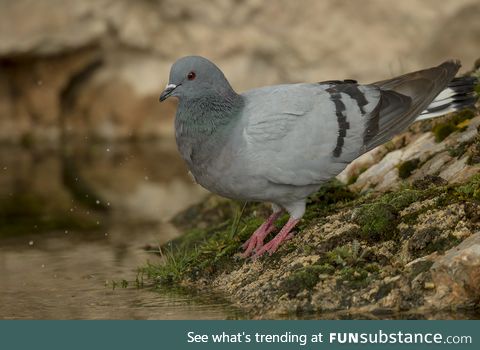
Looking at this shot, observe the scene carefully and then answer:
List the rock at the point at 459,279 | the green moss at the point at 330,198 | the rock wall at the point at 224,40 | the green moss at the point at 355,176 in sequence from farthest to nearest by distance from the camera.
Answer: the rock wall at the point at 224,40, the green moss at the point at 355,176, the green moss at the point at 330,198, the rock at the point at 459,279

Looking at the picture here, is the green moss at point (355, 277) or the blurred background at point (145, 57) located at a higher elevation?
the blurred background at point (145, 57)

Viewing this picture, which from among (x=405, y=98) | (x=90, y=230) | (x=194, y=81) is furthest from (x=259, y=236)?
(x=90, y=230)

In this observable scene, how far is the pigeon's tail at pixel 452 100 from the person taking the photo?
7453 mm

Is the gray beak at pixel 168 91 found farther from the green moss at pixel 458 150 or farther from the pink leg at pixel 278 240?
the green moss at pixel 458 150

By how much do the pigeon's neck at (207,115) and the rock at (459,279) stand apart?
5.84 ft

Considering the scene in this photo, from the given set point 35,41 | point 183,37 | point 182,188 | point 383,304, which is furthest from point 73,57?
point 383,304

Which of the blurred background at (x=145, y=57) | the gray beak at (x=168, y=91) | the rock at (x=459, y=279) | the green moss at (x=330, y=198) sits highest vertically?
the blurred background at (x=145, y=57)

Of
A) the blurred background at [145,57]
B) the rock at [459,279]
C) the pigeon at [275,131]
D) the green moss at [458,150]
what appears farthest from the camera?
the blurred background at [145,57]

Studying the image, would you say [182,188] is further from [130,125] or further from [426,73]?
[426,73]

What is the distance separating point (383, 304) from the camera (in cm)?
588

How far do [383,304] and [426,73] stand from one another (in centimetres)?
223

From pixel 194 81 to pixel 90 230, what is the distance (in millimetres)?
3197

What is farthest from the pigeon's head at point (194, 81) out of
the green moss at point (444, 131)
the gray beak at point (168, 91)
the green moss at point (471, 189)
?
the green moss at point (444, 131)

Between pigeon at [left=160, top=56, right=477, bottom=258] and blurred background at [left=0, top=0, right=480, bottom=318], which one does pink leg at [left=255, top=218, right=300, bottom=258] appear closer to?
pigeon at [left=160, top=56, right=477, bottom=258]
